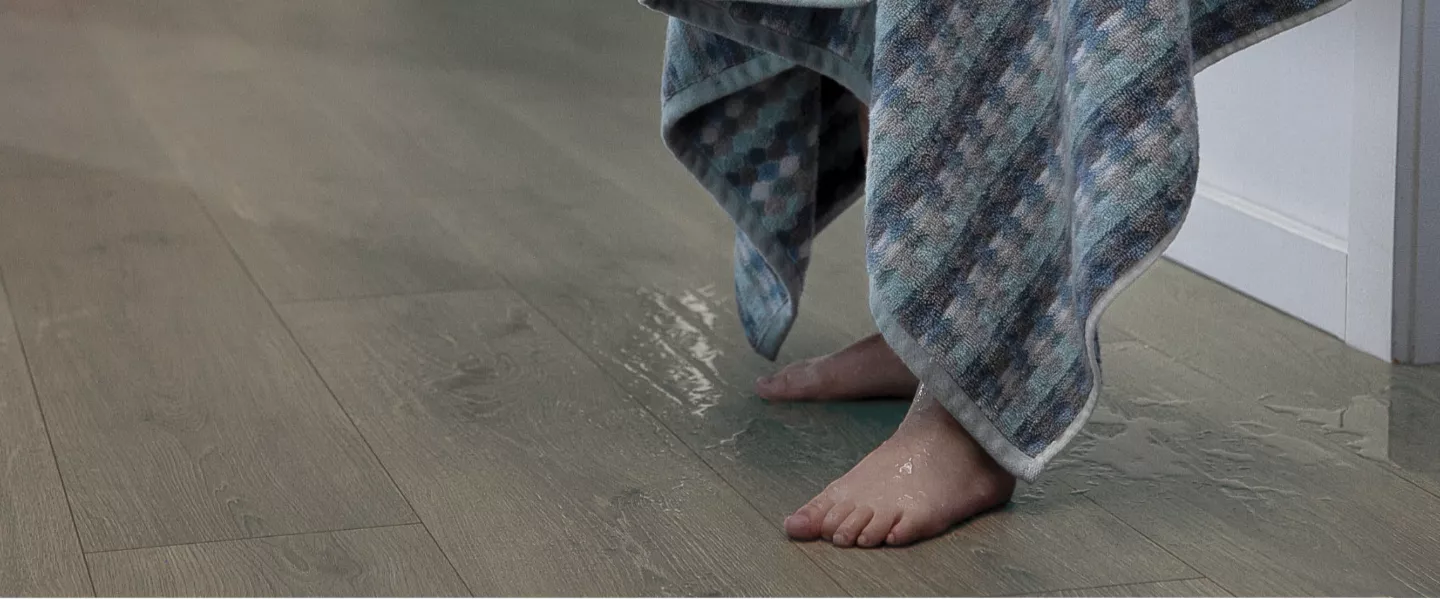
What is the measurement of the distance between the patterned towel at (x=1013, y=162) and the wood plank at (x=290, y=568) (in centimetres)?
32

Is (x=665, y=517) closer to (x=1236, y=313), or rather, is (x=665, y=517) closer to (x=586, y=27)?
(x=1236, y=313)

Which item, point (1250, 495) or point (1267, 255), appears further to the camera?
point (1267, 255)

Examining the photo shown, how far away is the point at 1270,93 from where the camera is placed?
165 cm

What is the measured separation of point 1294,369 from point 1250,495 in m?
0.34

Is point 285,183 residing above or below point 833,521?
below

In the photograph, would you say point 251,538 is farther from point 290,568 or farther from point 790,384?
point 790,384

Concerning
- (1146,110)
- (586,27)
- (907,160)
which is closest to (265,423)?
(907,160)

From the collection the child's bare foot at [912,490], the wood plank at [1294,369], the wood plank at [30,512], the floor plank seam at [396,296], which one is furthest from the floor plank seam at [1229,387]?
the wood plank at [30,512]

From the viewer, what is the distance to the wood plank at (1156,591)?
985mm

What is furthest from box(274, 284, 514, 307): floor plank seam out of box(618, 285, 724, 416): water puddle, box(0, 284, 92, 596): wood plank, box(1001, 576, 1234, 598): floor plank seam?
box(1001, 576, 1234, 598): floor plank seam

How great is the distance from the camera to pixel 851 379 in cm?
137

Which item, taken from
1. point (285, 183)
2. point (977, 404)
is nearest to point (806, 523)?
point (977, 404)

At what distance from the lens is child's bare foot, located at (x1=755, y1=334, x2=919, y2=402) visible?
1.36m

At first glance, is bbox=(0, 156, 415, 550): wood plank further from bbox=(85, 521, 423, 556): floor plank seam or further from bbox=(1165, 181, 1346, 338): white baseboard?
bbox=(1165, 181, 1346, 338): white baseboard
